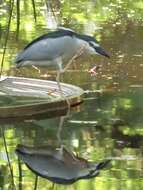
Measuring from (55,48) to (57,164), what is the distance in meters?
1.61

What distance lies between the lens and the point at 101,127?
6.41 m

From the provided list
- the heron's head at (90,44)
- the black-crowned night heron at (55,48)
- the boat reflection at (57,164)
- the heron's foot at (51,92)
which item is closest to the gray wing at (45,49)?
the black-crowned night heron at (55,48)

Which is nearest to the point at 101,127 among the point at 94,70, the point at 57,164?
the point at 57,164

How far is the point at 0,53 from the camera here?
31.4 feet

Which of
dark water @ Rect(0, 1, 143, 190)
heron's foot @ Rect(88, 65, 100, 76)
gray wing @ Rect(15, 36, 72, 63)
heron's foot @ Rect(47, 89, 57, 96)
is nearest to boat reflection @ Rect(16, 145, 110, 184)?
dark water @ Rect(0, 1, 143, 190)

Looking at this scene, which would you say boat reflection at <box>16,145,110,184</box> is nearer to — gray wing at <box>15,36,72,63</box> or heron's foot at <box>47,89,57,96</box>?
gray wing at <box>15,36,72,63</box>

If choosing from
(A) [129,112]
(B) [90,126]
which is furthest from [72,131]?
(A) [129,112]

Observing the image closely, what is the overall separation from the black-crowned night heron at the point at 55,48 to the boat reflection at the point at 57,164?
1.14 m

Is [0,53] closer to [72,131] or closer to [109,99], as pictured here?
[109,99]

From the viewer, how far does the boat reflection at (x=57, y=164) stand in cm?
507

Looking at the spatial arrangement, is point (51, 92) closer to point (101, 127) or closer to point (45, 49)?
point (45, 49)

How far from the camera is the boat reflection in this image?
5074mm

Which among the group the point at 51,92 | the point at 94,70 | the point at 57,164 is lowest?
the point at 94,70

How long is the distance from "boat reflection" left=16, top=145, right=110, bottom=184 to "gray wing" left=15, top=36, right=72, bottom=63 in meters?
1.12
